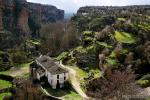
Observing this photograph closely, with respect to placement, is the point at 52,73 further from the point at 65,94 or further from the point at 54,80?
the point at 65,94

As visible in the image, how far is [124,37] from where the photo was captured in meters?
83.2

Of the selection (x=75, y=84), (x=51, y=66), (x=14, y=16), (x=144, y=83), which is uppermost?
(x=144, y=83)

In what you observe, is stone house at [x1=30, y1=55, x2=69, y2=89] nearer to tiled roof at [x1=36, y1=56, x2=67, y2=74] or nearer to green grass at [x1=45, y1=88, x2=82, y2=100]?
tiled roof at [x1=36, y1=56, x2=67, y2=74]

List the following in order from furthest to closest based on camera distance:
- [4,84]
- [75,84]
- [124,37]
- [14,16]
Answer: [14,16]
[124,37]
[4,84]
[75,84]

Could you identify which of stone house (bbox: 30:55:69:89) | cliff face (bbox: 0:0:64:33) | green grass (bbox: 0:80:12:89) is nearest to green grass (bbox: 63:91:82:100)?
stone house (bbox: 30:55:69:89)

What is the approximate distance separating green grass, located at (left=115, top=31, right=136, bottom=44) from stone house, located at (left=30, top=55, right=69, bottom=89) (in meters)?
19.6

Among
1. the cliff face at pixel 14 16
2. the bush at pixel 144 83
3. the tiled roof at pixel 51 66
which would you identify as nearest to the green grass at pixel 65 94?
the tiled roof at pixel 51 66

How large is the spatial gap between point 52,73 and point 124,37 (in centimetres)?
2712

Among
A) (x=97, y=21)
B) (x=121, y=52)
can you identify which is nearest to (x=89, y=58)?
(x=121, y=52)

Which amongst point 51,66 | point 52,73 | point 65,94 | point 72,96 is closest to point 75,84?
point 65,94

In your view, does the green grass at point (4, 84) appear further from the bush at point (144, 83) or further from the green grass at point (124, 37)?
the bush at point (144, 83)

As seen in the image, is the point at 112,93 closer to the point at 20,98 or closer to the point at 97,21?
the point at 20,98

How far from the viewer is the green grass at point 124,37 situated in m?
79.0

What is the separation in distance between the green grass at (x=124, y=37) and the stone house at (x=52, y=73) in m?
19.6
